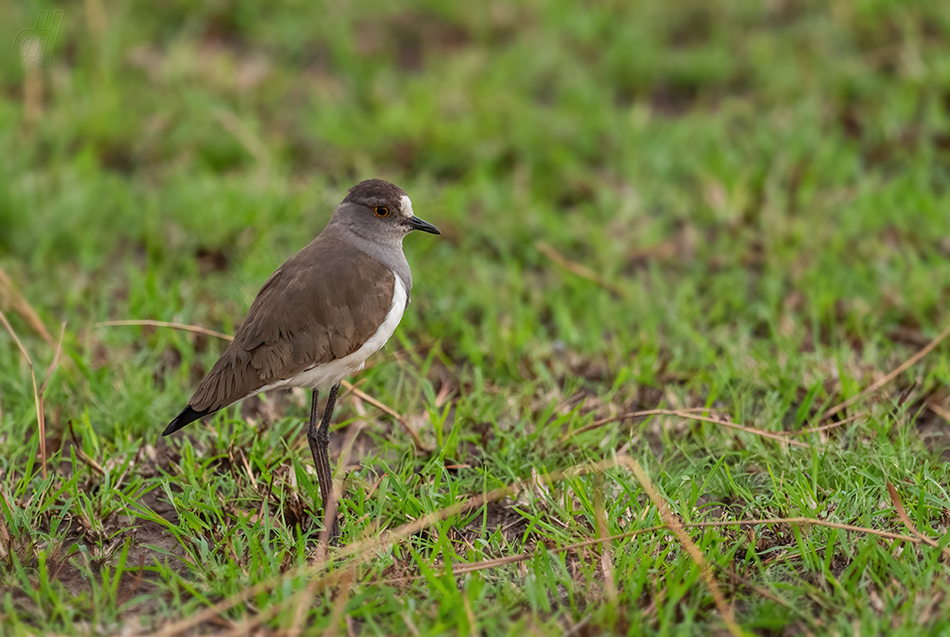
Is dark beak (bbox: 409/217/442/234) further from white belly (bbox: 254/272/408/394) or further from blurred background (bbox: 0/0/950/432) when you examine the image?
blurred background (bbox: 0/0/950/432)

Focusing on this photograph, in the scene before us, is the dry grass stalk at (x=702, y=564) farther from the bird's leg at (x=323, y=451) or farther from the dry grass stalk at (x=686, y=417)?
the bird's leg at (x=323, y=451)

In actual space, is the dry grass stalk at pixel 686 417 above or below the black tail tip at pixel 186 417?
below

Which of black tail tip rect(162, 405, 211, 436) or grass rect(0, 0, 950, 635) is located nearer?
grass rect(0, 0, 950, 635)

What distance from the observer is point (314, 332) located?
3.40 m

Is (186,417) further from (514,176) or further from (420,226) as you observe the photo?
(514,176)

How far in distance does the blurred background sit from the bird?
0.87 meters

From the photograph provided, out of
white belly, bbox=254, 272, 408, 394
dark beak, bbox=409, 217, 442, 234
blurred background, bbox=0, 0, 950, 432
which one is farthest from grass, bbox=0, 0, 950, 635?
dark beak, bbox=409, 217, 442, 234

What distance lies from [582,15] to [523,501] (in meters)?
5.58

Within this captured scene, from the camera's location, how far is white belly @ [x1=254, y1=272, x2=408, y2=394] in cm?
342

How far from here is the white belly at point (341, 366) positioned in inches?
135

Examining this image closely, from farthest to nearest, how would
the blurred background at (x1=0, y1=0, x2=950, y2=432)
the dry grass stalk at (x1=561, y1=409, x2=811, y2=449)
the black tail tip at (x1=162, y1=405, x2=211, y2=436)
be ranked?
the blurred background at (x1=0, y1=0, x2=950, y2=432) < the dry grass stalk at (x1=561, y1=409, x2=811, y2=449) < the black tail tip at (x1=162, y1=405, x2=211, y2=436)

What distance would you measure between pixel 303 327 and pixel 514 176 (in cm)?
344

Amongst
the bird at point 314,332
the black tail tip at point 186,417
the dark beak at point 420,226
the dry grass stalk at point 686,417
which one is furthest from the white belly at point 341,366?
the dry grass stalk at point 686,417

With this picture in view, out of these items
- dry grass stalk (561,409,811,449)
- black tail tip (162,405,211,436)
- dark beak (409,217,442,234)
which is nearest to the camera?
black tail tip (162,405,211,436)
